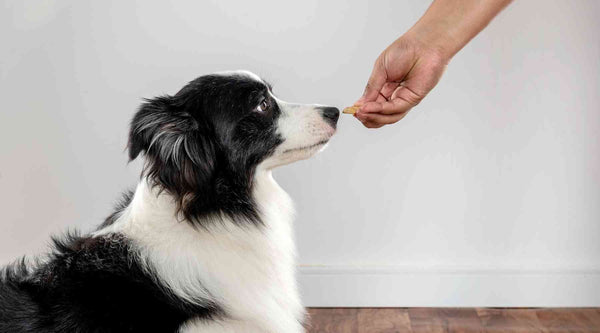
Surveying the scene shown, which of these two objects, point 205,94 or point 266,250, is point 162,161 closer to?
point 205,94

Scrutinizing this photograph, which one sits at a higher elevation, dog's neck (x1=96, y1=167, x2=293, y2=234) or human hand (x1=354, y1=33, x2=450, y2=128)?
human hand (x1=354, y1=33, x2=450, y2=128)

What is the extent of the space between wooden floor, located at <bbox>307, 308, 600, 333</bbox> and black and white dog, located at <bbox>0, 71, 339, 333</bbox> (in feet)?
3.39

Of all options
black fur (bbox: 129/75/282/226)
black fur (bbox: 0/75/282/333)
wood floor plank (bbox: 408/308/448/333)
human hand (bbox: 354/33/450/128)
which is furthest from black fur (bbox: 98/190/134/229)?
wood floor plank (bbox: 408/308/448/333)

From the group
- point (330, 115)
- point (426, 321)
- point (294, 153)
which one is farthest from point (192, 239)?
point (426, 321)

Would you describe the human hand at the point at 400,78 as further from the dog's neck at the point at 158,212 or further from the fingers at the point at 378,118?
the dog's neck at the point at 158,212

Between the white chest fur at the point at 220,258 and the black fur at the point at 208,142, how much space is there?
0.04 meters

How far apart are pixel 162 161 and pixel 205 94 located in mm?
238

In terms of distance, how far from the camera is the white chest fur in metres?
1.89

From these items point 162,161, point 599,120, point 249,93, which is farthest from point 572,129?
point 162,161

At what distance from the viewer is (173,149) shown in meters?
1.89

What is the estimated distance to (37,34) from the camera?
314 cm

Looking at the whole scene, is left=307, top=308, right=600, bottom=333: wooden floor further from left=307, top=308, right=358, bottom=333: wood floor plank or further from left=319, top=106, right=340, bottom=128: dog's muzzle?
left=319, top=106, right=340, bottom=128: dog's muzzle

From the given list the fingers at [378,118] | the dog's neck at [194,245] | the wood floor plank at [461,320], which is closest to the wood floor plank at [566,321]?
the wood floor plank at [461,320]

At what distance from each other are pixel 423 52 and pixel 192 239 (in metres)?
0.81
